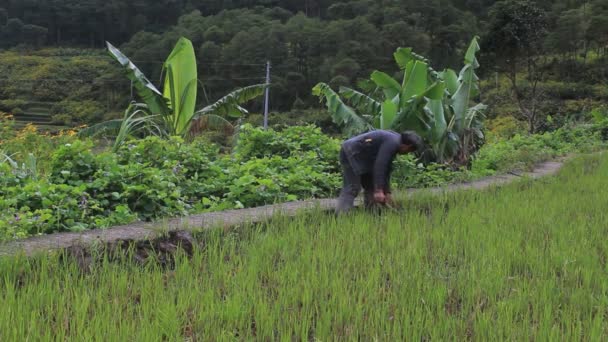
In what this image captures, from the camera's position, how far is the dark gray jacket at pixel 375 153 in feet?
12.9

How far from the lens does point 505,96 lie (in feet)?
97.1

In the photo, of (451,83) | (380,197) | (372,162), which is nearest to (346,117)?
(451,83)

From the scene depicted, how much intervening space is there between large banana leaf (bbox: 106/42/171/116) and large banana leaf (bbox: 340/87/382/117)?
268cm

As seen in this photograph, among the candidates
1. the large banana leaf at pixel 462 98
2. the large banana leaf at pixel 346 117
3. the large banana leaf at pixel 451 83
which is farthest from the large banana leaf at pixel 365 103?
the large banana leaf at pixel 451 83

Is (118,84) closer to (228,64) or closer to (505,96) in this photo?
(228,64)

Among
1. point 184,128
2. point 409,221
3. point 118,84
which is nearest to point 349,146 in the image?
point 409,221

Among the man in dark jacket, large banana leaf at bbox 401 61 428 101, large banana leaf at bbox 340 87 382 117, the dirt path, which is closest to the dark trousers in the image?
the man in dark jacket

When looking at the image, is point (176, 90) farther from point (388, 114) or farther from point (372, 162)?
point (372, 162)

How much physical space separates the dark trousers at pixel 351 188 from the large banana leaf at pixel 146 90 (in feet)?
14.4

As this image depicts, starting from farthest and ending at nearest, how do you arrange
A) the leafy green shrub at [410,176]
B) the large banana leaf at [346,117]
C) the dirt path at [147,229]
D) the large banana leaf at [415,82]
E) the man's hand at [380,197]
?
the large banana leaf at [346,117]
the large banana leaf at [415,82]
the leafy green shrub at [410,176]
the man's hand at [380,197]
the dirt path at [147,229]

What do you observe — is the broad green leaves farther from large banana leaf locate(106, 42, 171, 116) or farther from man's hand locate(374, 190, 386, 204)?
man's hand locate(374, 190, 386, 204)

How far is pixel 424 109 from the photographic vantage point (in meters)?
6.74

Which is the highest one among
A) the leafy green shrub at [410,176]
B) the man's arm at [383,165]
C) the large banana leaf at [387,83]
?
the large banana leaf at [387,83]

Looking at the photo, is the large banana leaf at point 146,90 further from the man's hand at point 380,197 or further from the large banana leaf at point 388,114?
the man's hand at point 380,197
